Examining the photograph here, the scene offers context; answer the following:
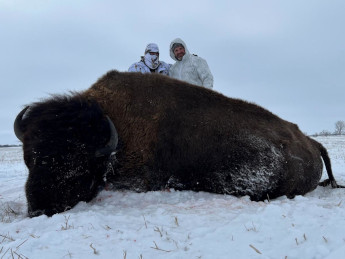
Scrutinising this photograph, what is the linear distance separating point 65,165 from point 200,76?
14.3 feet

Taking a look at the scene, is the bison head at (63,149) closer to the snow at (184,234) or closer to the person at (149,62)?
the snow at (184,234)

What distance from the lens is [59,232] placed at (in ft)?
7.96

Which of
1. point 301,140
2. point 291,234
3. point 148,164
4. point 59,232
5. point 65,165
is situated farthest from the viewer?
A: point 301,140

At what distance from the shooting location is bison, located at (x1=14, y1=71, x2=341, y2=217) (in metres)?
3.54

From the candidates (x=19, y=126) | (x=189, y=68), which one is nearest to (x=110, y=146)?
(x=19, y=126)

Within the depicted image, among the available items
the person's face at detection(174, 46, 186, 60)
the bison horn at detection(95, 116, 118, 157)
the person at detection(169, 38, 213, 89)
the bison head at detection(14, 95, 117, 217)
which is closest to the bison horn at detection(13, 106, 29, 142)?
the bison head at detection(14, 95, 117, 217)

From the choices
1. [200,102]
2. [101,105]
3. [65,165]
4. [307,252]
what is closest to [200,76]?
[200,102]

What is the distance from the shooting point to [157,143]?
412 centimetres

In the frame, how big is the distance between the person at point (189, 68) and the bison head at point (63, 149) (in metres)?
3.39

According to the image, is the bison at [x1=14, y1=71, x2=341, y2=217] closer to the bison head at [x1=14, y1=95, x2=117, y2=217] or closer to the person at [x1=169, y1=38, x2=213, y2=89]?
the bison head at [x1=14, y1=95, x2=117, y2=217]

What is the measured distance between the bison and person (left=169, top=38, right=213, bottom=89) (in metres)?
2.34

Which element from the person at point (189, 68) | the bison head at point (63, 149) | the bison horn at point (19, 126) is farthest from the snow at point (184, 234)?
the person at point (189, 68)

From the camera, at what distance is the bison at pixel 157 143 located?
11.6ft

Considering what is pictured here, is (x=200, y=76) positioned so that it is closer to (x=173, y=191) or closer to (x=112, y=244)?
(x=173, y=191)
